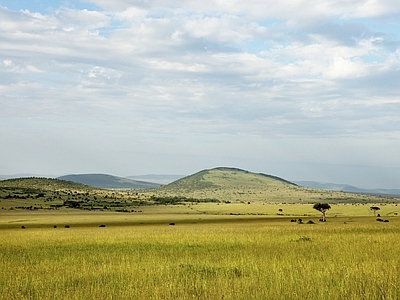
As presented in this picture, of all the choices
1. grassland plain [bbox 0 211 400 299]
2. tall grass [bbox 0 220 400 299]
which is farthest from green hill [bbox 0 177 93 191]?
grassland plain [bbox 0 211 400 299]

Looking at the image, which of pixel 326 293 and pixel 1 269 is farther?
pixel 1 269

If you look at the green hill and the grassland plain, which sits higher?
the green hill

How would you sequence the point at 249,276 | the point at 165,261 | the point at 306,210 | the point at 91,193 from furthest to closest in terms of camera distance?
the point at 91,193 → the point at 306,210 → the point at 165,261 → the point at 249,276

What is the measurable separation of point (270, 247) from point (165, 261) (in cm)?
858

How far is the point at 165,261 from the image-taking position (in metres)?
22.2

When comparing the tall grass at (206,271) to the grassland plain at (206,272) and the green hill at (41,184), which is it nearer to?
the grassland plain at (206,272)

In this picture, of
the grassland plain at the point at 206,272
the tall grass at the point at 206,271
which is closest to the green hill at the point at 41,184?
the tall grass at the point at 206,271

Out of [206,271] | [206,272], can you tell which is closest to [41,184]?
[206,271]

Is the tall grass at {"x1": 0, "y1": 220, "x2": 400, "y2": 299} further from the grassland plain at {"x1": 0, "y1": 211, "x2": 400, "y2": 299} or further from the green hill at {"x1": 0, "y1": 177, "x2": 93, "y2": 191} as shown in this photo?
the green hill at {"x1": 0, "y1": 177, "x2": 93, "y2": 191}

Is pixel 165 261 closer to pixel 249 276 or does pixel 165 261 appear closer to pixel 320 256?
pixel 249 276

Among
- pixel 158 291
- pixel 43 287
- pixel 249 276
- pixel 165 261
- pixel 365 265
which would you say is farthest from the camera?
pixel 165 261

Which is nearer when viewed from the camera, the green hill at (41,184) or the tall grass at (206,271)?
the tall grass at (206,271)

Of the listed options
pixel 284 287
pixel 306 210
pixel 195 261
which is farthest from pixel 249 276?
pixel 306 210

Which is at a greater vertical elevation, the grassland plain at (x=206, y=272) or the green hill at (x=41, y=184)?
the green hill at (x=41, y=184)
